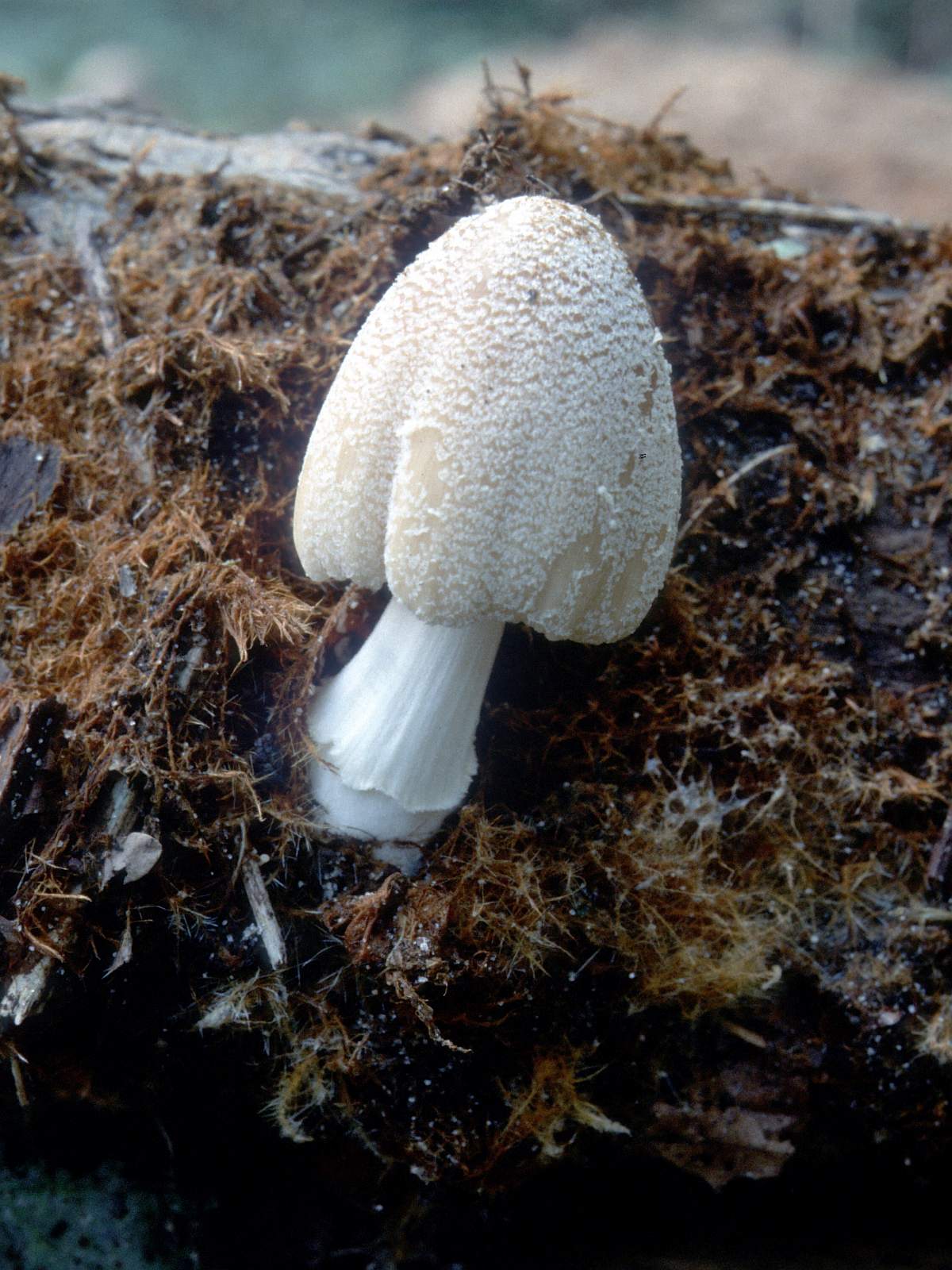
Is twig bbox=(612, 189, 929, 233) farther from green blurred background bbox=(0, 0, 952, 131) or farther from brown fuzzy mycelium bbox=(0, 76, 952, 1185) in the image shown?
green blurred background bbox=(0, 0, 952, 131)

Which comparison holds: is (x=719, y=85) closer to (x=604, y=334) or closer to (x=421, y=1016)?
(x=604, y=334)

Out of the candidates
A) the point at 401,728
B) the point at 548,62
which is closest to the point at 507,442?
the point at 401,728

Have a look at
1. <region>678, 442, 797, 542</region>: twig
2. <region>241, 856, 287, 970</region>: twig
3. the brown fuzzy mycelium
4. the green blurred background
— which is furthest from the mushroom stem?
the green blurred background

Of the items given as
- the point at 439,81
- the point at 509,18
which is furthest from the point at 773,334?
the point at 509,18

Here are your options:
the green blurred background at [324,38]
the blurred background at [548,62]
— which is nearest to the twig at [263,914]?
the blurred background at [548,62]

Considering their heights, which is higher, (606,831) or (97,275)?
(97,275)

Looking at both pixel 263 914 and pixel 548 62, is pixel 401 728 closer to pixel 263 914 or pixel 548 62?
pixel 263 914

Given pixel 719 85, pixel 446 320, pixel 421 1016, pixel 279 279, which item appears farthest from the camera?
pixel 719 85
